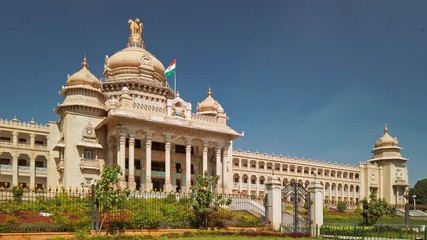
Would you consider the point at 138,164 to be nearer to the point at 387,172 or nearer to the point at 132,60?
the point at 132,60

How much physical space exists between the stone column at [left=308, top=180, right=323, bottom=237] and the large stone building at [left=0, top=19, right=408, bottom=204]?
17181 millimetres

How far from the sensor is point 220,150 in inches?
1804

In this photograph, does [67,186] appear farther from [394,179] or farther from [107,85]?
[394,179]

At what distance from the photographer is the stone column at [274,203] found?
2730cm

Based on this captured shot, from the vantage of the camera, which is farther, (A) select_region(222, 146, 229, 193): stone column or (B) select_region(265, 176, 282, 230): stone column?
(A) select_region(222, 146, 229, 193): stone column

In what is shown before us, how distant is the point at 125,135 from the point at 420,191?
8504 centimetres

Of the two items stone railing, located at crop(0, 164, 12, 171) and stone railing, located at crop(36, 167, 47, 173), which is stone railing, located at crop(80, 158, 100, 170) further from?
stone railing, located at crop(0, 164, 12, 171)

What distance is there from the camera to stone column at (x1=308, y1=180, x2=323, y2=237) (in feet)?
88.4

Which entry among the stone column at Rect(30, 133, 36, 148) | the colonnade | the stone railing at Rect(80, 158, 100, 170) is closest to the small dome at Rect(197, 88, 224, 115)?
the colonnade

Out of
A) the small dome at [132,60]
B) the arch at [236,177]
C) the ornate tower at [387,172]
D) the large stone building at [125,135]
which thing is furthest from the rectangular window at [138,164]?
the ornate tower at [387,172]

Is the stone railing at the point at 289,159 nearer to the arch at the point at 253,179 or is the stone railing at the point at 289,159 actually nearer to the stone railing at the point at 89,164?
the arch at the point at 253,179

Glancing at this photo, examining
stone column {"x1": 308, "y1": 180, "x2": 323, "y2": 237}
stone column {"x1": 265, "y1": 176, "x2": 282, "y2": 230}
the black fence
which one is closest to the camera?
the black fence

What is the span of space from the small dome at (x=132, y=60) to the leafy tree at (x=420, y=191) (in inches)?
2915

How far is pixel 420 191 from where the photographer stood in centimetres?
10100
